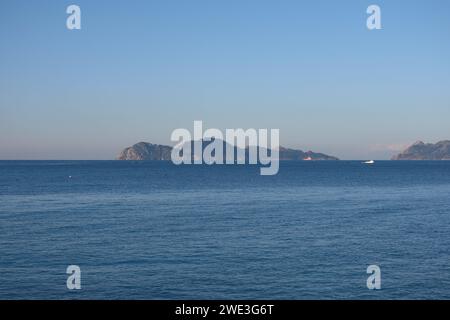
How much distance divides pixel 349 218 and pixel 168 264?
3525cm

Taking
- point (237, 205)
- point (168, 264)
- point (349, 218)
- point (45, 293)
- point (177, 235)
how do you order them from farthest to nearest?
point (237, 205) < point (349, 218) < point (177, 235) < point (168, 264) < point (45, 293)

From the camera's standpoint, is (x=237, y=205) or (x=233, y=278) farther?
(x=237, y=205)

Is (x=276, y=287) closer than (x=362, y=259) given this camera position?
Yes

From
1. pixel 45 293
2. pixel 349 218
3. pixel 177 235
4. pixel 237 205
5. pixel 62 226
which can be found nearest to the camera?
pixel 45 293

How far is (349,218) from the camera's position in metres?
67.6

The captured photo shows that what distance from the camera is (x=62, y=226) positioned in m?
58.3
